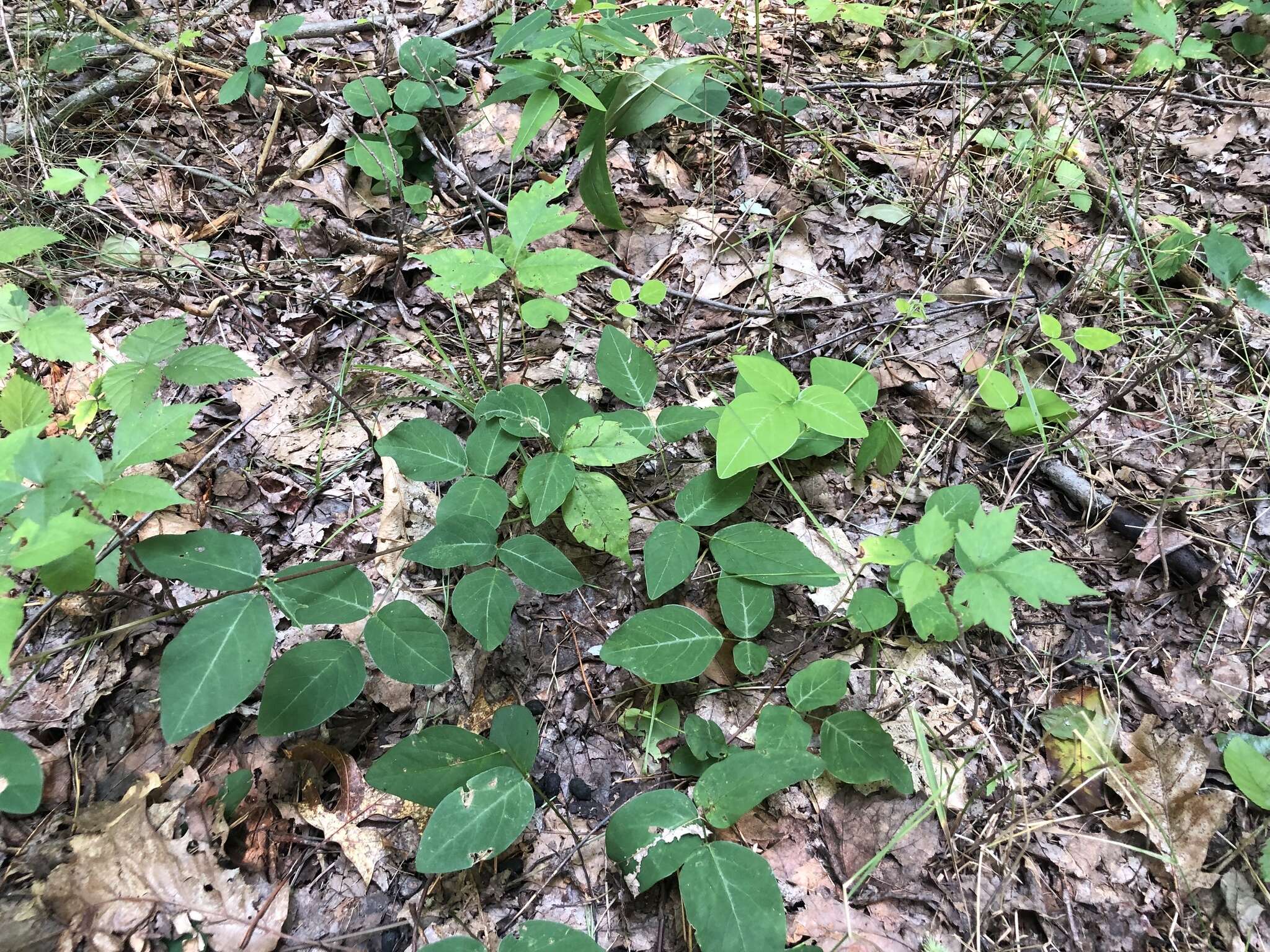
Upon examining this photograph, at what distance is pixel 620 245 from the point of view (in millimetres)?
2385

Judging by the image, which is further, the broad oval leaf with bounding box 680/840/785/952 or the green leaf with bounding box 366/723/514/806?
the green leaf with bounding box 366/723/514/806

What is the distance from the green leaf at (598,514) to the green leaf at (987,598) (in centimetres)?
78

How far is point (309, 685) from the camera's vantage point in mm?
1311

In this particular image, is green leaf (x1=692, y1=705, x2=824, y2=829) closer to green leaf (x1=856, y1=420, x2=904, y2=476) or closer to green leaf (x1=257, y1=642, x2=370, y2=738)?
green leaf (x1=257, y1=642, x2=370, y2=738)

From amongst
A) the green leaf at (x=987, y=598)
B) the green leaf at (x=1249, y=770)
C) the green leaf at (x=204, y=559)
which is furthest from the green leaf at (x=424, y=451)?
the green leaf at (x=1249, y=770)

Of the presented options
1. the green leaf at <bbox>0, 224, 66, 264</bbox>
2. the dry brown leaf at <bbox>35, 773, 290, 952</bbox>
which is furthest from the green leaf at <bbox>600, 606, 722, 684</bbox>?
the green leaf at <bbox>0, 224, 66, 264</bbox>

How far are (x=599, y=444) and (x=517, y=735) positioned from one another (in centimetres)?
72

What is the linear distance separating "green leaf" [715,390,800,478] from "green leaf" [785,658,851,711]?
1.64 feet

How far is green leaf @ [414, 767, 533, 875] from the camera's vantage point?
1.21m

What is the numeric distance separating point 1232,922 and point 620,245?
2.50 meters

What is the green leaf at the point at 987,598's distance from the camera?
4.09ft

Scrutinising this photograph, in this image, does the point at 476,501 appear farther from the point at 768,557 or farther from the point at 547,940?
the point at 547,940

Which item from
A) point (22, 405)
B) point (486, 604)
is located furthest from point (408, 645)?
point (22, 405)

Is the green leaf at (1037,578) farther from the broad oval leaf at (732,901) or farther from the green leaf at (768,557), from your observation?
the broad oval leaf at (732,901)
